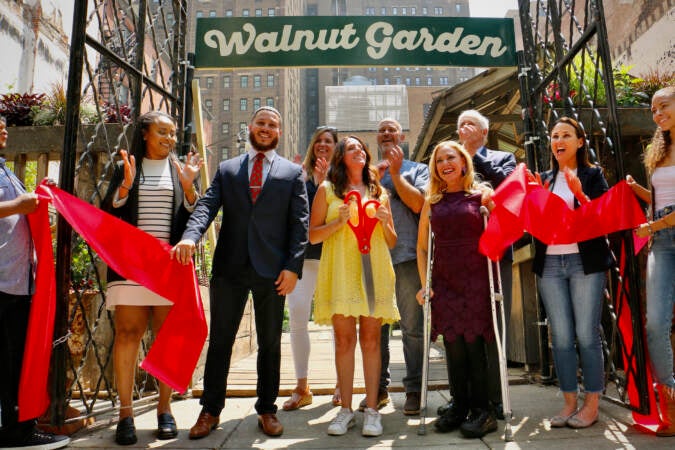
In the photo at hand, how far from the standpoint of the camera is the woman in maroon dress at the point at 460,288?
132 inches

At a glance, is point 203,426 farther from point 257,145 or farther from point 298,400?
point 257,145

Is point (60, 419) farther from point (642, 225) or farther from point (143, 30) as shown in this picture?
point (642, 225)

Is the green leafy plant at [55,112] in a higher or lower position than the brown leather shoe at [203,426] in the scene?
higher

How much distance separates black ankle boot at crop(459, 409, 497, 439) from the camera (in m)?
3.24

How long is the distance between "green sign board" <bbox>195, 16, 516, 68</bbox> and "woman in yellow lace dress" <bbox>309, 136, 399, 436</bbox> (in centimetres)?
210

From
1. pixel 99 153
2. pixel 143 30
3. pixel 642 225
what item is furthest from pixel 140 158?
pixel 642 225

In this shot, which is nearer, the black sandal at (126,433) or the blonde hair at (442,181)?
the black sandal at (126,433)

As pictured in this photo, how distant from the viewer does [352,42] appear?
5539 millimetres

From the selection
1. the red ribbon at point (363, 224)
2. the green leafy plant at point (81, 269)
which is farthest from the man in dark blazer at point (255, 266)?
the green leafy plant at point (81, 269)

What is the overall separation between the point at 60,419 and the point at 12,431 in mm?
329

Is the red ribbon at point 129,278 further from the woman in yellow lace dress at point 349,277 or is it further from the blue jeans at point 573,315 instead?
the blue jeans at point 573,315

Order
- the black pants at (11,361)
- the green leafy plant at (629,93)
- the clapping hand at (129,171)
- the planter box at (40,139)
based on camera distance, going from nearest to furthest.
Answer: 1. the black pants at (11,361)
2. the clapping hand at (129,171)
3. the planter box at (40,139)
4. the green leafy plant at (629,93)

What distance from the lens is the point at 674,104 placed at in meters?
3.37

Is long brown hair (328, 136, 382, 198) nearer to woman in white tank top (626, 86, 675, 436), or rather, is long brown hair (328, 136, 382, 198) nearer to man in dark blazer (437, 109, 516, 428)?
man in dark blazer (437, 109, 516, 428)
